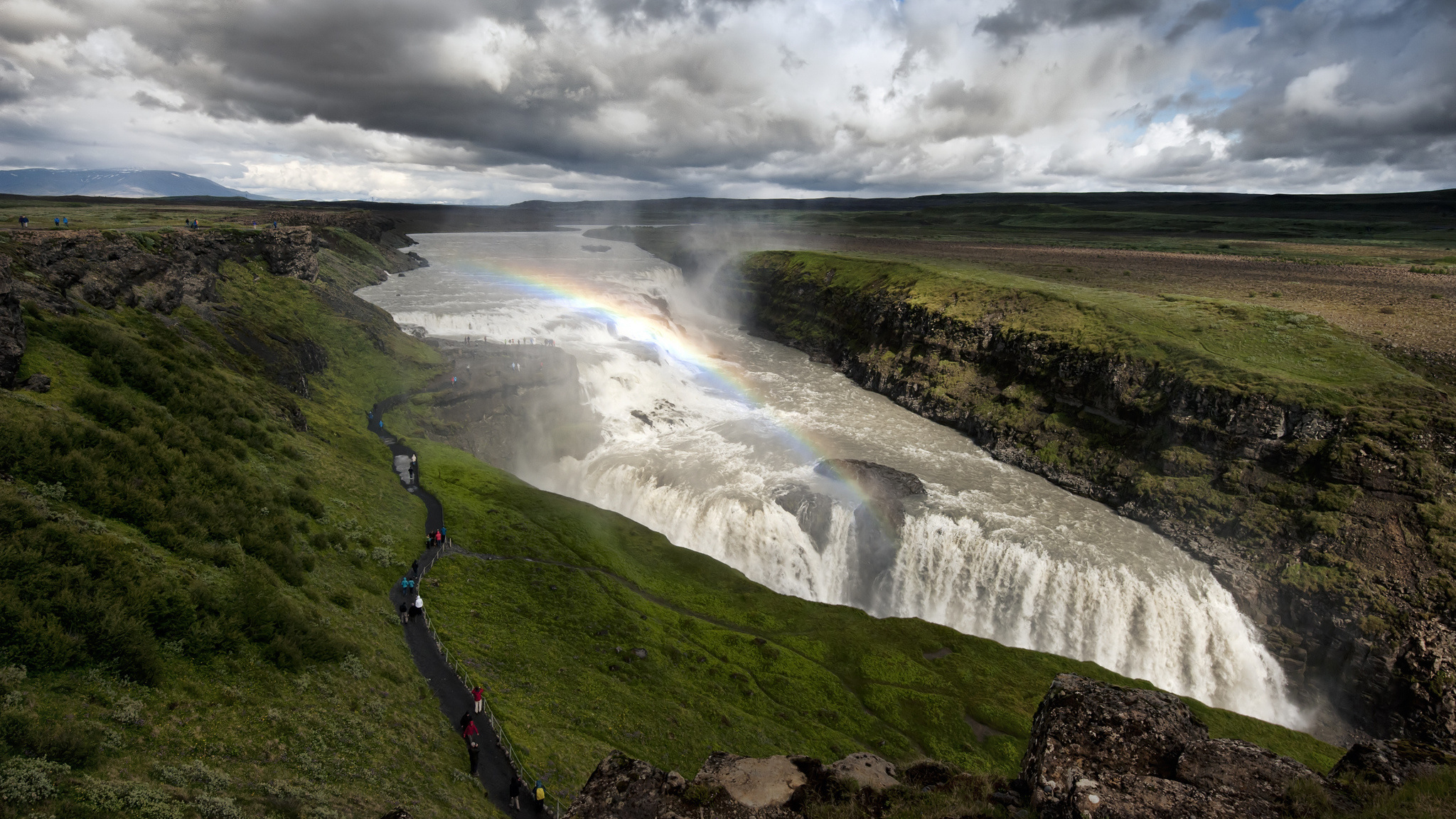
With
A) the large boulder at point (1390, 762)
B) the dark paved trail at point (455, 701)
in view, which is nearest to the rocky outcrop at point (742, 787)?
the large boulder at point (1390, 762)

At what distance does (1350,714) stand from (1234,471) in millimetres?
19060

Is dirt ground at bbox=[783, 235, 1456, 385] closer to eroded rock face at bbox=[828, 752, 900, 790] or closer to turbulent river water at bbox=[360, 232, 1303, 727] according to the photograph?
turbulent river water at bbox=[360, 232, 1303, 727]

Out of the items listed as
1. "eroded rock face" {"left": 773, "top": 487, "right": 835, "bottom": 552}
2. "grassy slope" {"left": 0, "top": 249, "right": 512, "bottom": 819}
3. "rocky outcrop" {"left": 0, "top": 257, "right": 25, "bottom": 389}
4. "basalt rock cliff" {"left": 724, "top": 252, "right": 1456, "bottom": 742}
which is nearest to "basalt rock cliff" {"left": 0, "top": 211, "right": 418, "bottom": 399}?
"rocky outcrop" {"left": 0, "top": 257, "right": 25, "bottom": 389}

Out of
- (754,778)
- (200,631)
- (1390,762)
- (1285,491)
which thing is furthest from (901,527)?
(200,631)

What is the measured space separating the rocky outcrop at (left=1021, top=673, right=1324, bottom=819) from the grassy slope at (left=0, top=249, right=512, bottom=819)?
57.5ft

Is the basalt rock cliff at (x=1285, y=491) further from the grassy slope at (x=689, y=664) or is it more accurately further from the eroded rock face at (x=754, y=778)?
the eroded rock face at (x=754, y=778)

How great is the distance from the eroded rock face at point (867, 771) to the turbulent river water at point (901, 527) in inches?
1454

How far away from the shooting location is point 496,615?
36375 mm

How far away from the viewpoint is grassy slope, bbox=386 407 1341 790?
30906mm

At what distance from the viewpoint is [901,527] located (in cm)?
5238

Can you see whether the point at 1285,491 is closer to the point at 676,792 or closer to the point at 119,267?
the point at 676,792

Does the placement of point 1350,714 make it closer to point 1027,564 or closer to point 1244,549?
point 1244,549

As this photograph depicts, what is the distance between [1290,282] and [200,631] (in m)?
124

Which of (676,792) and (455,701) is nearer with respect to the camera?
(676,792)
